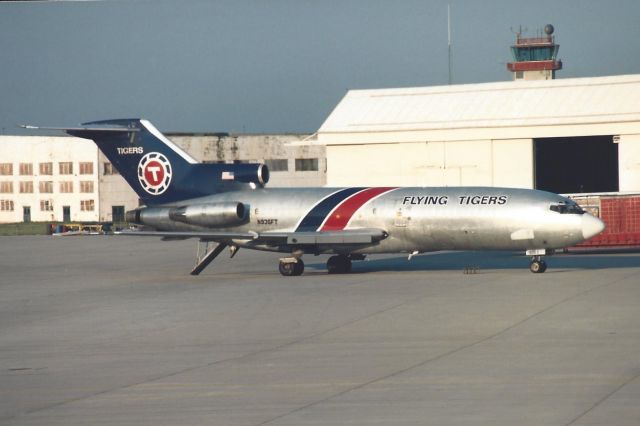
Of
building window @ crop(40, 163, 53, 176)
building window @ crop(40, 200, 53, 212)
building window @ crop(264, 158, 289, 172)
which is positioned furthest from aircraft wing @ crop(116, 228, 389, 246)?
building window @ crop(40, 200, 53, 212)

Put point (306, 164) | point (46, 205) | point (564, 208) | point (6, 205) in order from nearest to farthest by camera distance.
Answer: point (564, 208) → point (306, 164) → point (46, 205) → point (6, 205)

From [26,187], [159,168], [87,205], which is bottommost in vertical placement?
[87,205]

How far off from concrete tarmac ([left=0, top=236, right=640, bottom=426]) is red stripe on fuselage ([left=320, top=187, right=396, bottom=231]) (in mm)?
2136

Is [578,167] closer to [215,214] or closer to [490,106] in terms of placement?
[490,106]

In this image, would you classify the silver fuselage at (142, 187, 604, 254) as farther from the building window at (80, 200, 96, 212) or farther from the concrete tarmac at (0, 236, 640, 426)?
the building window at (80, 200, 96, 212)

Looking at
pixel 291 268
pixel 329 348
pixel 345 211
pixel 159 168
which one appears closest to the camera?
pixel 329 348

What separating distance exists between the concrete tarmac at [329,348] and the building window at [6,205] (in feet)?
215

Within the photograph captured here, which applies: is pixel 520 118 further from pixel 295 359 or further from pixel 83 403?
pixel 83 403

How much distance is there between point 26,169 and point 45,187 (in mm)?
2470

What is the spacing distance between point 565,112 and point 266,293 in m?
29.7

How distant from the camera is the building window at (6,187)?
105438 mm

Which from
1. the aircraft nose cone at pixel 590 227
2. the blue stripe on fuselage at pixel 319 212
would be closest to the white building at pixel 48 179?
the blue stripe on fuselage at pixel 319 212

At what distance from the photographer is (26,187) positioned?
344ft

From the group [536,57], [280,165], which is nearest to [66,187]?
[280,165]
